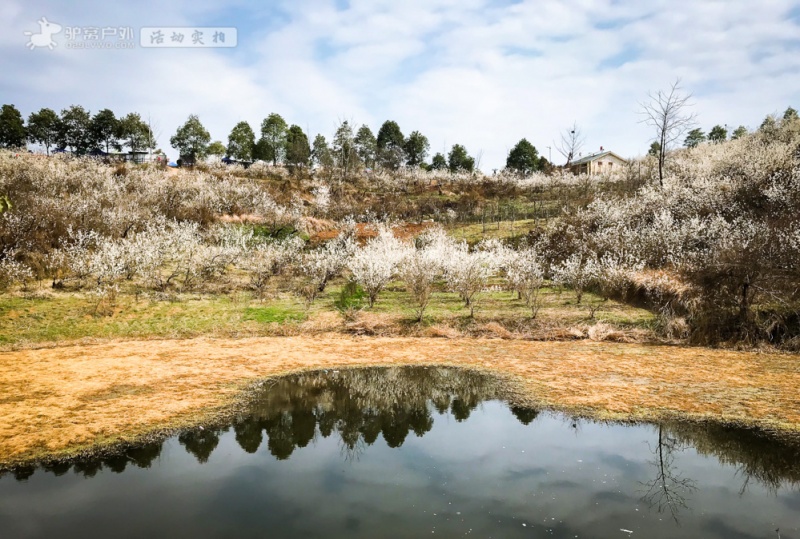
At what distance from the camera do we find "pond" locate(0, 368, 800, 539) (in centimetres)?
748

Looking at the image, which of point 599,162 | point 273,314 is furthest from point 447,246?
point 599,162

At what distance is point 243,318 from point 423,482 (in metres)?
16.6

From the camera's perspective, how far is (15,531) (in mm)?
7324

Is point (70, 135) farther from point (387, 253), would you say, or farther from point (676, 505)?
point (676, 505)

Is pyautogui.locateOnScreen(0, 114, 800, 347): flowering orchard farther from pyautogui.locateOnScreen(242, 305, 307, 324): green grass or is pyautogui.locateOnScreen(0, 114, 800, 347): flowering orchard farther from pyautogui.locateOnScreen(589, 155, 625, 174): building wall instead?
pyautogui.locateOnScreen(589, 155, 625, 174): building wall

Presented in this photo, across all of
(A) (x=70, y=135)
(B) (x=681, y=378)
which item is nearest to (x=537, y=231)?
(B) (x=681, y=378)

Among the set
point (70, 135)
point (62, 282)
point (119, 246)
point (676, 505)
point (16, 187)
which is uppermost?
point (70, 135)

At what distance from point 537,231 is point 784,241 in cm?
2216

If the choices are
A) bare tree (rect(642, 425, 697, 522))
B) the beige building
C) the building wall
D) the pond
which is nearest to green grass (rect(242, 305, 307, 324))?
the pond

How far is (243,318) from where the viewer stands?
23.2 metres

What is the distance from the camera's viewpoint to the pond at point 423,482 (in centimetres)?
748

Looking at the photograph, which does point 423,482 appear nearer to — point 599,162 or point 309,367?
point 309,367

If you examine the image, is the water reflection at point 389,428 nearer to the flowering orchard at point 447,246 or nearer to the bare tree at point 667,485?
the bare tree at point 667,485

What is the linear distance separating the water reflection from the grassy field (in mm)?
6238
